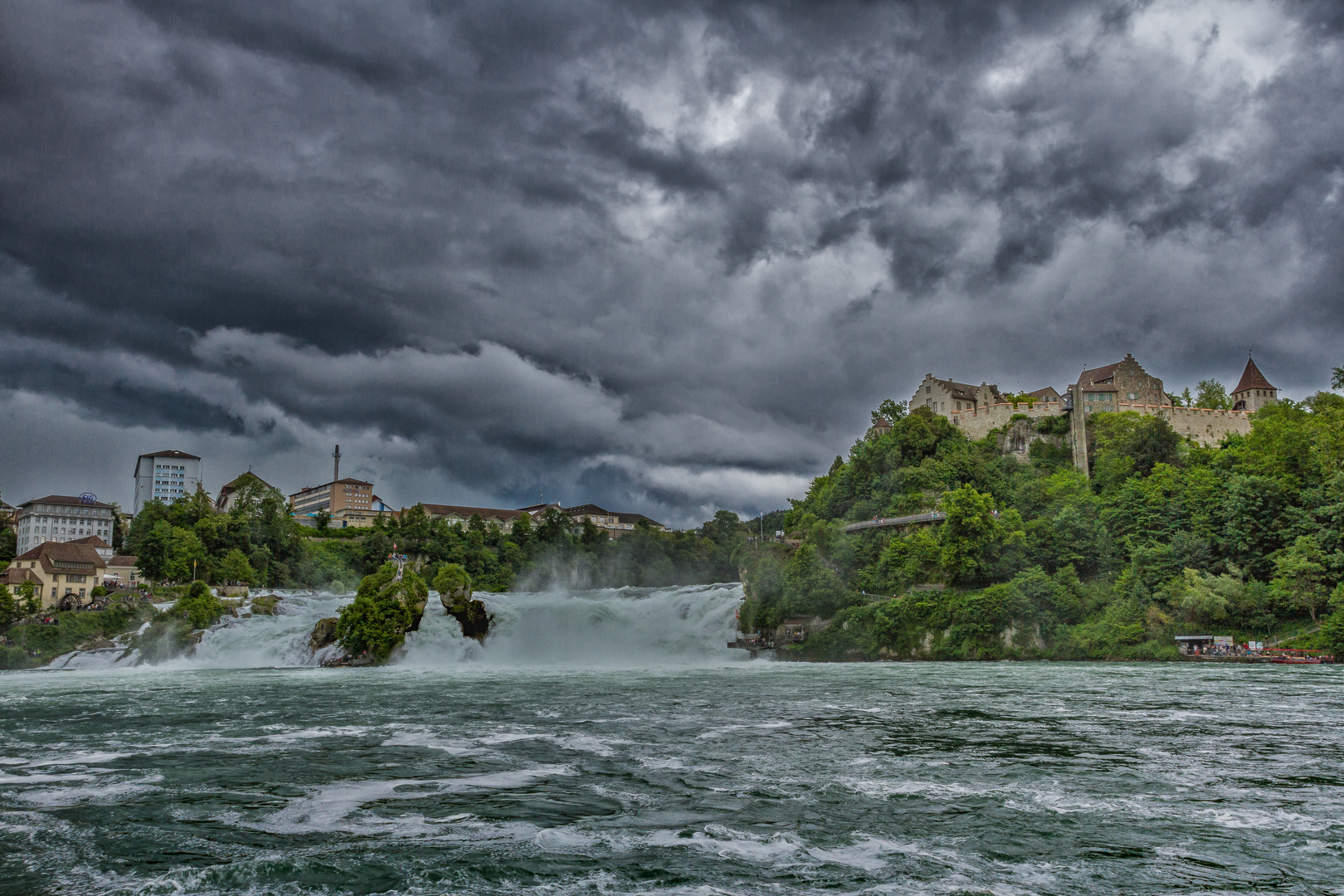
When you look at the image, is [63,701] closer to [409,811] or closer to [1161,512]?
[409,811]

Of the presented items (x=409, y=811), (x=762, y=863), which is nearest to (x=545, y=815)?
(x=409, y=811)

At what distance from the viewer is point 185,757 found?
14.7 m

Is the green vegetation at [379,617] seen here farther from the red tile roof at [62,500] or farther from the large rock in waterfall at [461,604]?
the red tile roof at [62,500]

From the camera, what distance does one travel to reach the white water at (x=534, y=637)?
51.1 metres

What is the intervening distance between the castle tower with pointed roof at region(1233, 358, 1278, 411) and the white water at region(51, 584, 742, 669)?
2540 inches

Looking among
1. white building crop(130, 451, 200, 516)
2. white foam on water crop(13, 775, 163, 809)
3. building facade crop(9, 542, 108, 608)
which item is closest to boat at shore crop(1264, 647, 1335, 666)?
white foam on water crop(13, 775, 163, 809)

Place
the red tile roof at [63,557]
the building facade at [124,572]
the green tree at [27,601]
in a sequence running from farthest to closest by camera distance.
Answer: the building facade at [124,572] < the red tile roof at [63,557] < the green tree at [27,601]

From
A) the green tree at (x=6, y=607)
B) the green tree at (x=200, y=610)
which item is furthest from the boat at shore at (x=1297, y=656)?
the green tree at (x=6, y=607)

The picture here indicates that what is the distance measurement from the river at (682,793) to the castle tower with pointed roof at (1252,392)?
73.9 metres

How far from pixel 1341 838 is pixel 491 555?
93937 mm

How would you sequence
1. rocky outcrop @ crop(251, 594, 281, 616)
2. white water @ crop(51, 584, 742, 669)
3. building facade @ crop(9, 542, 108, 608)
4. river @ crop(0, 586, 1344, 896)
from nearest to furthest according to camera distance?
river @ crop(0, 586, 1344, 896) → white water @ crop(51, 584, 742, 669) → rocky outcrop @ crop(251, 594, 281, 616) → building facade @ crop(9, 542, 108, 608)

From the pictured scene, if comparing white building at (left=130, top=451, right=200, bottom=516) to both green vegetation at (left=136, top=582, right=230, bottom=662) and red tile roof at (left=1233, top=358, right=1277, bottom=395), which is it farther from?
red tile roof at (left=1233, top=358, right=1277, bottom=395)

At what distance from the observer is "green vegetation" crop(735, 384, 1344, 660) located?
4450cm

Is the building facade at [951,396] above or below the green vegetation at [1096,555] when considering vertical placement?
above
